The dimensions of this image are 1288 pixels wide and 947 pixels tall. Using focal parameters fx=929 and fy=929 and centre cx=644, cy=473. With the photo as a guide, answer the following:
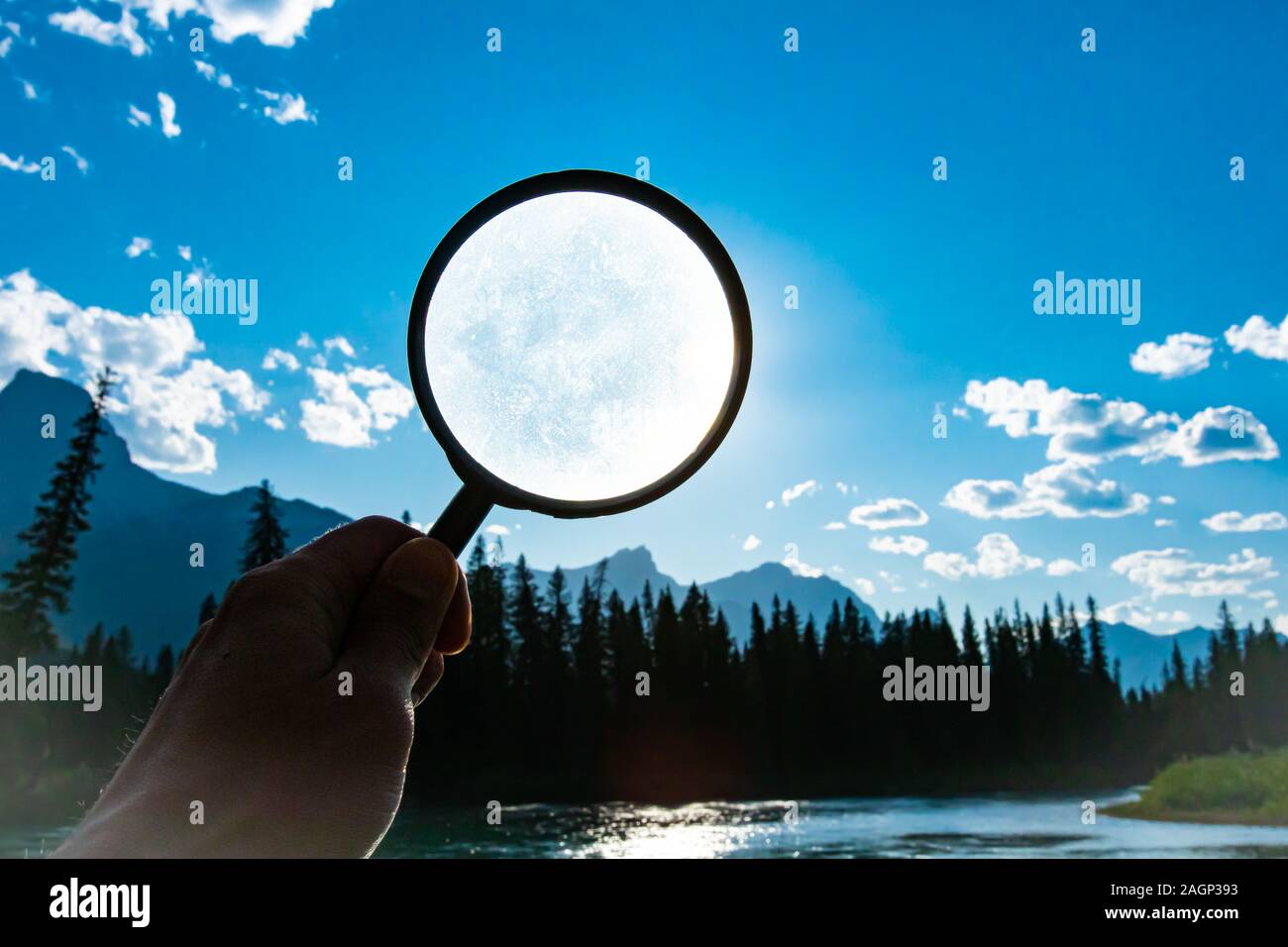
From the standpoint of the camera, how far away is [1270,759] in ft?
254

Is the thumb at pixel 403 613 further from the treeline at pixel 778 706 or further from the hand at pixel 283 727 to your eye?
the treeline at pixel 778 706

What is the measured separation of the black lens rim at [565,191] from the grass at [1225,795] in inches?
3194

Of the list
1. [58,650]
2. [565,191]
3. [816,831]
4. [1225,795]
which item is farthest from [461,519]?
[1225,795]

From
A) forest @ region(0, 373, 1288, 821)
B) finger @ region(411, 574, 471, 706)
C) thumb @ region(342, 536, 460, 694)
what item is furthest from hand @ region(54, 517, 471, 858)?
forest @ region(0, 373, 1288, 821)

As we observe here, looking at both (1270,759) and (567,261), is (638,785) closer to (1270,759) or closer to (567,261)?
(1270,759)

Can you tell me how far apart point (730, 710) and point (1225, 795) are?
127 feet

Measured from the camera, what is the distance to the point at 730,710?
80.6 meters

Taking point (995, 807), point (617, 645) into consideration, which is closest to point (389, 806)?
point (617, 645)

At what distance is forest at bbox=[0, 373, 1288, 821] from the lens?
241ft

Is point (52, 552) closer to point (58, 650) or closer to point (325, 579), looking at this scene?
point (58, 650)
